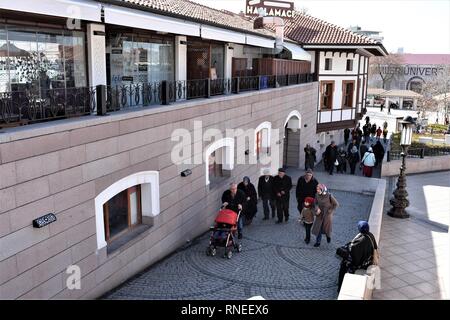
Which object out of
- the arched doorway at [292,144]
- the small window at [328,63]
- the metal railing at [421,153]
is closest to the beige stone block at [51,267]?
the arched doorway at [292,144]

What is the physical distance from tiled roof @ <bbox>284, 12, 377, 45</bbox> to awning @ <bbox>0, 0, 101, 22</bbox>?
16.3 meters

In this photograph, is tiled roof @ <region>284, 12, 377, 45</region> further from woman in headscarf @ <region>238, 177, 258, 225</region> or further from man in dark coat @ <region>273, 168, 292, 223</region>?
woman in headscarf @ <region>238, 177, 258, 225</region>

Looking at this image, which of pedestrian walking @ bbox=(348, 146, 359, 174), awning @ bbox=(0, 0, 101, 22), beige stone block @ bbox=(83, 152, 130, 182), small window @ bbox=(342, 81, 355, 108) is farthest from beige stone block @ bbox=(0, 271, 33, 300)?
small window @ bbox=(342, 81, 355, 108)

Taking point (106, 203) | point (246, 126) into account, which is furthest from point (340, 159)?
point (106, 203)

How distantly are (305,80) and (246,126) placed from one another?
8.45 m

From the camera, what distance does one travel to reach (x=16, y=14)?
7184mm

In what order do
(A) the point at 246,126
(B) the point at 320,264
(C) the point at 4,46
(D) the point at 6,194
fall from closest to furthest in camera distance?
(D) the point at 6,194
(C) the point at 4,46
(B) the point at 320,264
(A) the point at 246,126

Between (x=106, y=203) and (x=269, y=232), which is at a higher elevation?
(x=106, y=203)

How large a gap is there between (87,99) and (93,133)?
2.38 ft

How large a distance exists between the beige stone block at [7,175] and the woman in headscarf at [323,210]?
20.5ft

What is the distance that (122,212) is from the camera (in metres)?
8.63

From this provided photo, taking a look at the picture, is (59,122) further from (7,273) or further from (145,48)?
(145,48)

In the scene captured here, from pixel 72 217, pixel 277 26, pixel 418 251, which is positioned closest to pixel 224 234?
pixel 72 217

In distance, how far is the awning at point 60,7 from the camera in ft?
19.7
